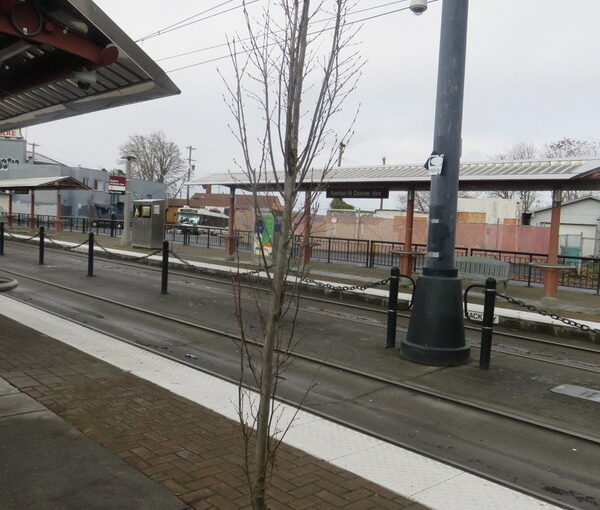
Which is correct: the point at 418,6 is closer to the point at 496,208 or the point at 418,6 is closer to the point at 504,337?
the point at 504,337

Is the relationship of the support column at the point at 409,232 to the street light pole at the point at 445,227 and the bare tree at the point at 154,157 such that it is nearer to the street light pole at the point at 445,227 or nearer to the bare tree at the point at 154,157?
the street light pole at the point at 445,227

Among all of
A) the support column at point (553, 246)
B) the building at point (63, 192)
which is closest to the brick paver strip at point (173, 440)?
the support column at point (553, 246)

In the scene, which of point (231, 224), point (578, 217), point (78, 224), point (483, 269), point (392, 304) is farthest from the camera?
point (578, 217)

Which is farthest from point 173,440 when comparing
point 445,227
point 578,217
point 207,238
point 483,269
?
point 578,217

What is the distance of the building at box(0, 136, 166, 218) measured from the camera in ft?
190

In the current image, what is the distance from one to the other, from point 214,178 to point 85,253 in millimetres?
5903

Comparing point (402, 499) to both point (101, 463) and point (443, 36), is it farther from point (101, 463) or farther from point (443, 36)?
point (443, 36)

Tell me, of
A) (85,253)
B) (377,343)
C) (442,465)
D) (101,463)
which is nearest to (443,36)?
(377,343)

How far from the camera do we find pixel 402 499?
351 centimetres

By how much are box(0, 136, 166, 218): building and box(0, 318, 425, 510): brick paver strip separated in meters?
50.5

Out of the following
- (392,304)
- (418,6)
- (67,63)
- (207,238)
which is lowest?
(392,304)

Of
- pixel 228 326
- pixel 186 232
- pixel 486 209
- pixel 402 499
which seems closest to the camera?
pixel 402 499

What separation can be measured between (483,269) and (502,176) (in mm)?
2619

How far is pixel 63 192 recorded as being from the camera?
60.5m
